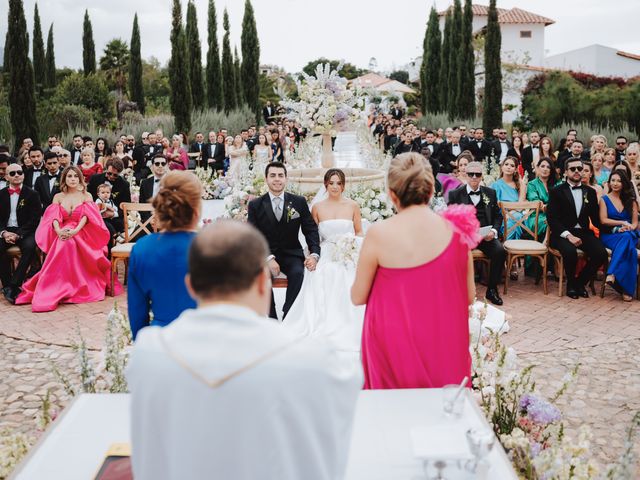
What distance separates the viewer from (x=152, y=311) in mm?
3152

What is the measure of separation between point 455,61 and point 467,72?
8.59 feet

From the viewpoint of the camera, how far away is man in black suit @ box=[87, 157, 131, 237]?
29.0 feet

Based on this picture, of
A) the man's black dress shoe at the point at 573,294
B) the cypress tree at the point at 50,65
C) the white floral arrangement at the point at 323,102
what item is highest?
the cypress tree at the point at 50,65

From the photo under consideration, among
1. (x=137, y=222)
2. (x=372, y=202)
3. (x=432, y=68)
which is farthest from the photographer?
(x=432, y=68)

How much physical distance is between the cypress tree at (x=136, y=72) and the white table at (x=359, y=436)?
33.2m

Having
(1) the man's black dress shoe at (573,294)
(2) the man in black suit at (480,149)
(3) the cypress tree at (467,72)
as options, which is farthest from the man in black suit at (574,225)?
(3) the cypress tree at (467,72)

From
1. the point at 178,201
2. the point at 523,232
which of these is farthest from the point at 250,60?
the point at 178,201

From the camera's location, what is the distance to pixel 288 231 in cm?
638

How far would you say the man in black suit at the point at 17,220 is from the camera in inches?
309

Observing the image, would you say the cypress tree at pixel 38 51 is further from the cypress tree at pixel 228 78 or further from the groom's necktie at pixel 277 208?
the groom's necktie at pixel 277 208

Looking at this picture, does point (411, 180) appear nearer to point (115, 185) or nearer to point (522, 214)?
point (522, 214)

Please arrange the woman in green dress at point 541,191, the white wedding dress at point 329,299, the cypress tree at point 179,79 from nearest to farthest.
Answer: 1. the white wedding dress at point 329,299
2. the woman in green dress at point 541,191
3. the cypress tree at point 179,79

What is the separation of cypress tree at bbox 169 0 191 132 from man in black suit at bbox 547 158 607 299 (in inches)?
701

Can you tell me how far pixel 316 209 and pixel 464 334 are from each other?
3.76 metres
